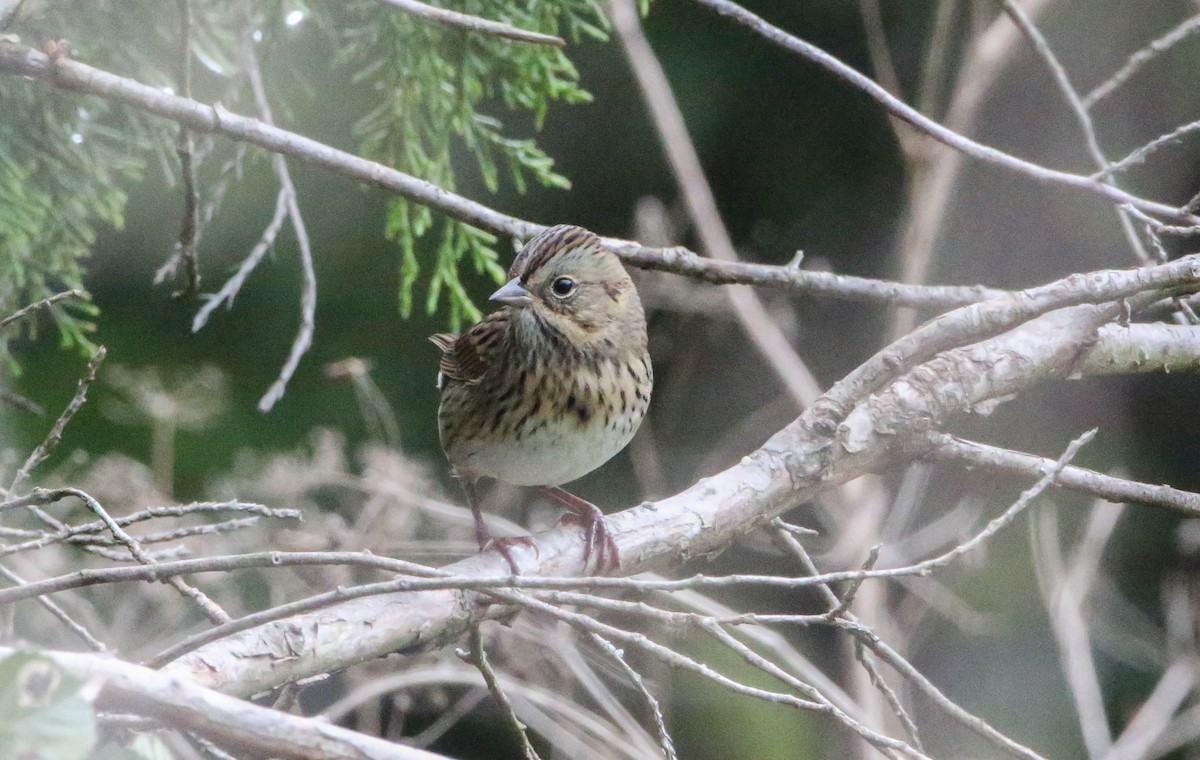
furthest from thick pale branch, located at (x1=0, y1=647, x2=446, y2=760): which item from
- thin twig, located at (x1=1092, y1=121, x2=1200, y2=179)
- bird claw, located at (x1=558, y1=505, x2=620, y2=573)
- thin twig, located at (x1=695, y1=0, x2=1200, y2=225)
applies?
thin twig, located at (x1=1092, y1=121, x2=1200, y2=179)

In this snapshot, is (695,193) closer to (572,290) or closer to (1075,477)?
(572,290)

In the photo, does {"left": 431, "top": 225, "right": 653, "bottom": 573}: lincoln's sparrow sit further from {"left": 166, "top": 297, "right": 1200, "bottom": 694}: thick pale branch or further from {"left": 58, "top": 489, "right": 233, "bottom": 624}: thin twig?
{"left": 58, "top": 489, "right": 233, "bottom": 624}: thin twig

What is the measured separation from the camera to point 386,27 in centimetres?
303

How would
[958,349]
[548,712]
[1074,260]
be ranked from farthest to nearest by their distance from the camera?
[1074,260], [548,712], [958,349]

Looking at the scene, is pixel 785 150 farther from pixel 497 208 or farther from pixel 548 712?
pixel 548 712

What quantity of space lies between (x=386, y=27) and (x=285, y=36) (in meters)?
0.43

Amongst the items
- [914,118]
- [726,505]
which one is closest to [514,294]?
[726,505]

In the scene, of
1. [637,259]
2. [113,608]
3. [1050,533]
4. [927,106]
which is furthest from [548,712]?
[927,106]

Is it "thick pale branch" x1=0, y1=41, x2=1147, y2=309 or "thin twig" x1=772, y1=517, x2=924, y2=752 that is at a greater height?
"thick pale branch" x1=0, y1=41, x2=1147, y2=309

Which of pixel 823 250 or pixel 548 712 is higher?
pixel 823 250

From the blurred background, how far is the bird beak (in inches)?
98.6

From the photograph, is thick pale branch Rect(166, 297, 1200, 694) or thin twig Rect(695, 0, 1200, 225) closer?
thick pale branch Rect(166, 297, 1200, 694)

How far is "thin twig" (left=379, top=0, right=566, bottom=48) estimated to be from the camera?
205 cm

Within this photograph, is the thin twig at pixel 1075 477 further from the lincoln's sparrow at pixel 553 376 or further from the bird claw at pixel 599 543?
the lincoln's sparrow at pixel 553 376
